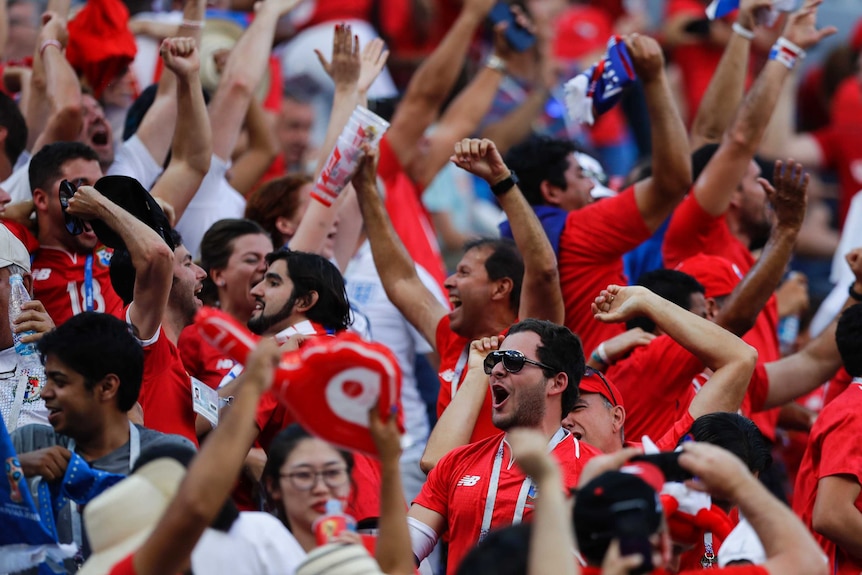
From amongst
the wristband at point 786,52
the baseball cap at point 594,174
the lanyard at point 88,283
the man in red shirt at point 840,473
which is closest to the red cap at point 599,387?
the man in red shirt at point 840,473

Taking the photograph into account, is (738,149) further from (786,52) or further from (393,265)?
(393,265)

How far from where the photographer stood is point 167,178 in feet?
22.7

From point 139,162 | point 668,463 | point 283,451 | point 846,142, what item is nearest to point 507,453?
point 668,463

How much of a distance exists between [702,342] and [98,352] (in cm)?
255

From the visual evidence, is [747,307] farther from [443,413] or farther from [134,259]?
[134,259]

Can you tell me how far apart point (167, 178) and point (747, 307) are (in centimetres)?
Answer: 287

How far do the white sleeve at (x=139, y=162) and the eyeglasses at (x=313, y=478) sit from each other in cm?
333

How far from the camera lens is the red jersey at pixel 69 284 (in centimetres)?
625

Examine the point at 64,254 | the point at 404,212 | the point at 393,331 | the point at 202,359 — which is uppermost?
the point at 64,254

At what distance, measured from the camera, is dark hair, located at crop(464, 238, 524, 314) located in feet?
21.6

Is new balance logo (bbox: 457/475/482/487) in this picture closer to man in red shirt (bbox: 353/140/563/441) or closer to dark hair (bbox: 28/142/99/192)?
man in red shirt (bbox: 353/140/563/441)

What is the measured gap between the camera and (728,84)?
824cm

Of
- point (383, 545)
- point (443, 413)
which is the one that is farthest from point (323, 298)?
point (383, 545)

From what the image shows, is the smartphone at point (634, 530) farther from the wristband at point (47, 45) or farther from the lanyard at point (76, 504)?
the wristband at point (47, 45)
